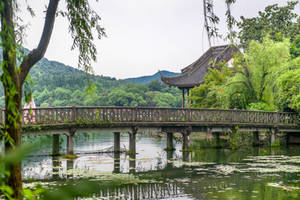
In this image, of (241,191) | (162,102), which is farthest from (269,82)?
(162,102)

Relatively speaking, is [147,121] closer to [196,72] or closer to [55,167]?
[55,167]

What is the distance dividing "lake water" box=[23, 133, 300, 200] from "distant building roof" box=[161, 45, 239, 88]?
13597mm

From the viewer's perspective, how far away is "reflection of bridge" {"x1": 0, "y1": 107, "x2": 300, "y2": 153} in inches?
678

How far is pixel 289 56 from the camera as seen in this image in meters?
28.4

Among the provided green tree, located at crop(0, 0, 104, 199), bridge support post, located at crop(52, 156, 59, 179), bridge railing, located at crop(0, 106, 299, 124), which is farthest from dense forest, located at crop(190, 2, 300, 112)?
green tree, located at crop(0, 0, 104, 199)

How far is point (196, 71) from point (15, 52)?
33.2 meters

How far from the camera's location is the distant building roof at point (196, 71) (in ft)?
110

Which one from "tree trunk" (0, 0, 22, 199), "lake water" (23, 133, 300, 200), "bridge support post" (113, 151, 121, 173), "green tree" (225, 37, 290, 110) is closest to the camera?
"tree trunk" (0, 0, 22, 199)

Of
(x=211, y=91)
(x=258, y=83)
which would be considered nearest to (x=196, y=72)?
(x=211, y=91)

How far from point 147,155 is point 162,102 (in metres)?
40.6

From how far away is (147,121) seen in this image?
19453 mm

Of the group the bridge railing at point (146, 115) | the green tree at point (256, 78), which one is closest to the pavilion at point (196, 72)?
the green tree at point (256, 78)

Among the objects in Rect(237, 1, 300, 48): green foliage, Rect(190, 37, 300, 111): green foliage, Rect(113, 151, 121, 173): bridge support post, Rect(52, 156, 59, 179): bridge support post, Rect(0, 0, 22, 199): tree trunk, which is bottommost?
Rect(113, 151, 121, 173): bridge support post

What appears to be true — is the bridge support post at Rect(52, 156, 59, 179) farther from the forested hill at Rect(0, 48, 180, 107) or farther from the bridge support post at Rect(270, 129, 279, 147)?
the forested hill at Rect(0, 48, 180, 107)
